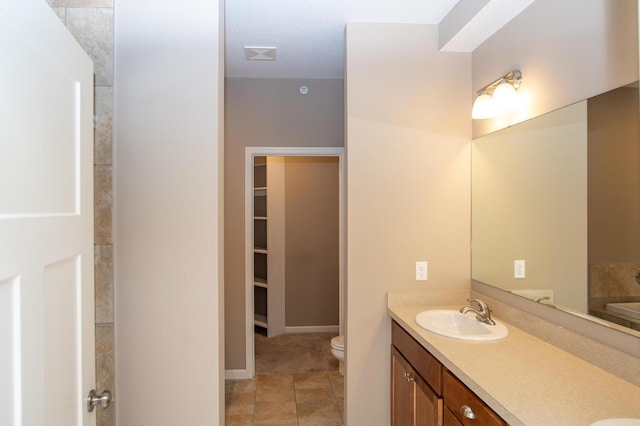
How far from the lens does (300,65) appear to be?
2928 millimetres

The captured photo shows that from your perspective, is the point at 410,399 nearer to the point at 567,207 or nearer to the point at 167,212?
the point at 567,207

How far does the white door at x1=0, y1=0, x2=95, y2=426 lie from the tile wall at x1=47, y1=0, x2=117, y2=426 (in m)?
0.42

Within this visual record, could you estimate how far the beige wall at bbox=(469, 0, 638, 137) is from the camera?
4.27 feet

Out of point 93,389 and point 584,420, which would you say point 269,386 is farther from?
point 584,420

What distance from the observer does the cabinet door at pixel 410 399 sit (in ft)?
5.29

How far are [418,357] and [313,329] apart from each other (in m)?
2.93

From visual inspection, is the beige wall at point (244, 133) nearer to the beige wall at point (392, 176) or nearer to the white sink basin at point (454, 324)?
the beige wall at point (392, 176)

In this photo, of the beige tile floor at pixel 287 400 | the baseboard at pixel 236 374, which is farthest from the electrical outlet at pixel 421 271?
the baseboard at pixel 236 374

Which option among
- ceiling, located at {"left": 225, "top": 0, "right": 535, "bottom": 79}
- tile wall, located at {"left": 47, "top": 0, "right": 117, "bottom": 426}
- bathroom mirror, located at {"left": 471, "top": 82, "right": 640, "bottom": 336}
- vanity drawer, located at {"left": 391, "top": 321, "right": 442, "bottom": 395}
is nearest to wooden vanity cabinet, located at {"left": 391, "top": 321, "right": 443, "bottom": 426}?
vanity drawer, located at {"left": 391, "top": 321, "right": 442, "bottom": 395}

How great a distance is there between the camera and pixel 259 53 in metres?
2.67

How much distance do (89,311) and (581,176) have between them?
1850 mm

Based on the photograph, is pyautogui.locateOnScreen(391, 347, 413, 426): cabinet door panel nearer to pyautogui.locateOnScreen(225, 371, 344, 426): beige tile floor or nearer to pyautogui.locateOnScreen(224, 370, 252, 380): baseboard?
pyautogui.locateOnScreen(225, 371, 344, 426): beige tile floor

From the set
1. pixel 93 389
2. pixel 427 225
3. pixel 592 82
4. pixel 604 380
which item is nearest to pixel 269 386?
pixel 427 225

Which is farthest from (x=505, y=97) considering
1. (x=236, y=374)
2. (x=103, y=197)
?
(x=236, y=374)
